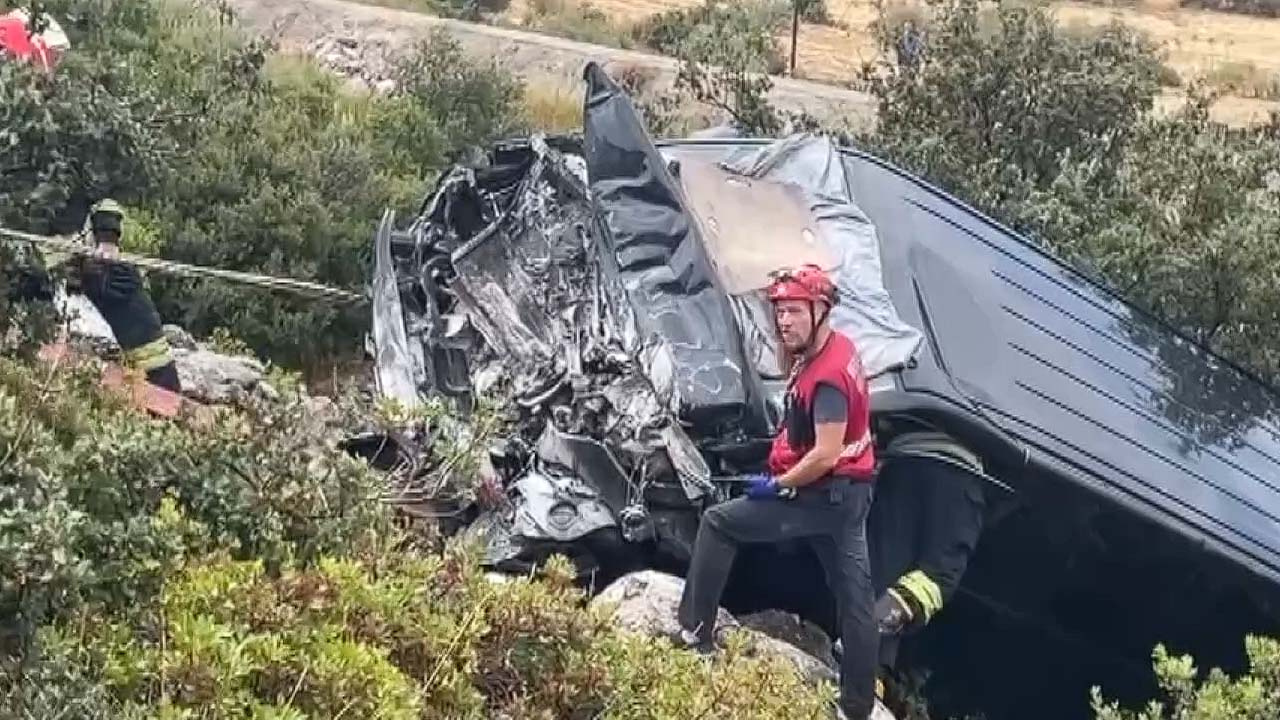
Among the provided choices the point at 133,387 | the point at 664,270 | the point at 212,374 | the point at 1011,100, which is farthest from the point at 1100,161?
the point at 133,387

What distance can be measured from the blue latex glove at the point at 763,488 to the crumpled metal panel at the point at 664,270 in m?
0.20

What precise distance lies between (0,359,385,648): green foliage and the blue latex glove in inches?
42.9

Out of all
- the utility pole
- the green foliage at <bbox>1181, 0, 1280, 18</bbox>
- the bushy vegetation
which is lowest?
the green foliage at <bbox>1181, 0, 1280, 18</bbox>

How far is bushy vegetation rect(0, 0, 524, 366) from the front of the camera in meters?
6.16

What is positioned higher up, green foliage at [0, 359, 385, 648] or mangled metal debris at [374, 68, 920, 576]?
green foliage at [0, 359, 385, 648]

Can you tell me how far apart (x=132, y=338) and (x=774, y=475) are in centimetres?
286

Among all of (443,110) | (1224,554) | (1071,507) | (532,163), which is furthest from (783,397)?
(443,110)

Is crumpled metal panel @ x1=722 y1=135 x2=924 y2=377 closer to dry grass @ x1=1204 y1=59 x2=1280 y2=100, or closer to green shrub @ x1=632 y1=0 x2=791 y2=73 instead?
green shrub @ x1=632 y1=0 x2=791 y2=73

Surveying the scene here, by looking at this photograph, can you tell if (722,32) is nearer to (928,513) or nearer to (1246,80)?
(928,513)

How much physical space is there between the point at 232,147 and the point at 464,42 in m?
A: 9.54

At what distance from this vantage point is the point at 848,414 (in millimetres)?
4777

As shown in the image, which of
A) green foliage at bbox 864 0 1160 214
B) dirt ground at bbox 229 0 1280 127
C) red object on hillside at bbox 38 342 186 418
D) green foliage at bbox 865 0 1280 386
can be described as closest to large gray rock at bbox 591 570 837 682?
red object on hillside at bbox 38 342 186 418

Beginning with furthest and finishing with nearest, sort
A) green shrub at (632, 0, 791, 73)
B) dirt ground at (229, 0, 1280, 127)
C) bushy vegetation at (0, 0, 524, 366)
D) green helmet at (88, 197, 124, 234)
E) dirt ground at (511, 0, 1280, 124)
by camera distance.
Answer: dirt ground at (511, 0, 1280, 124)
dirt ground at (229, 0, 1280, 127)
green shrub at (632, 0, 791, 73)
green helmet at (88, 197, 124, 234)
bushy vegetation at (0, 0, 524, 366)

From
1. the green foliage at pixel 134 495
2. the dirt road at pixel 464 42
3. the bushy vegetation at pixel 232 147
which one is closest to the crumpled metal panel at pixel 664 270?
the green foliage at pixel 134 495
